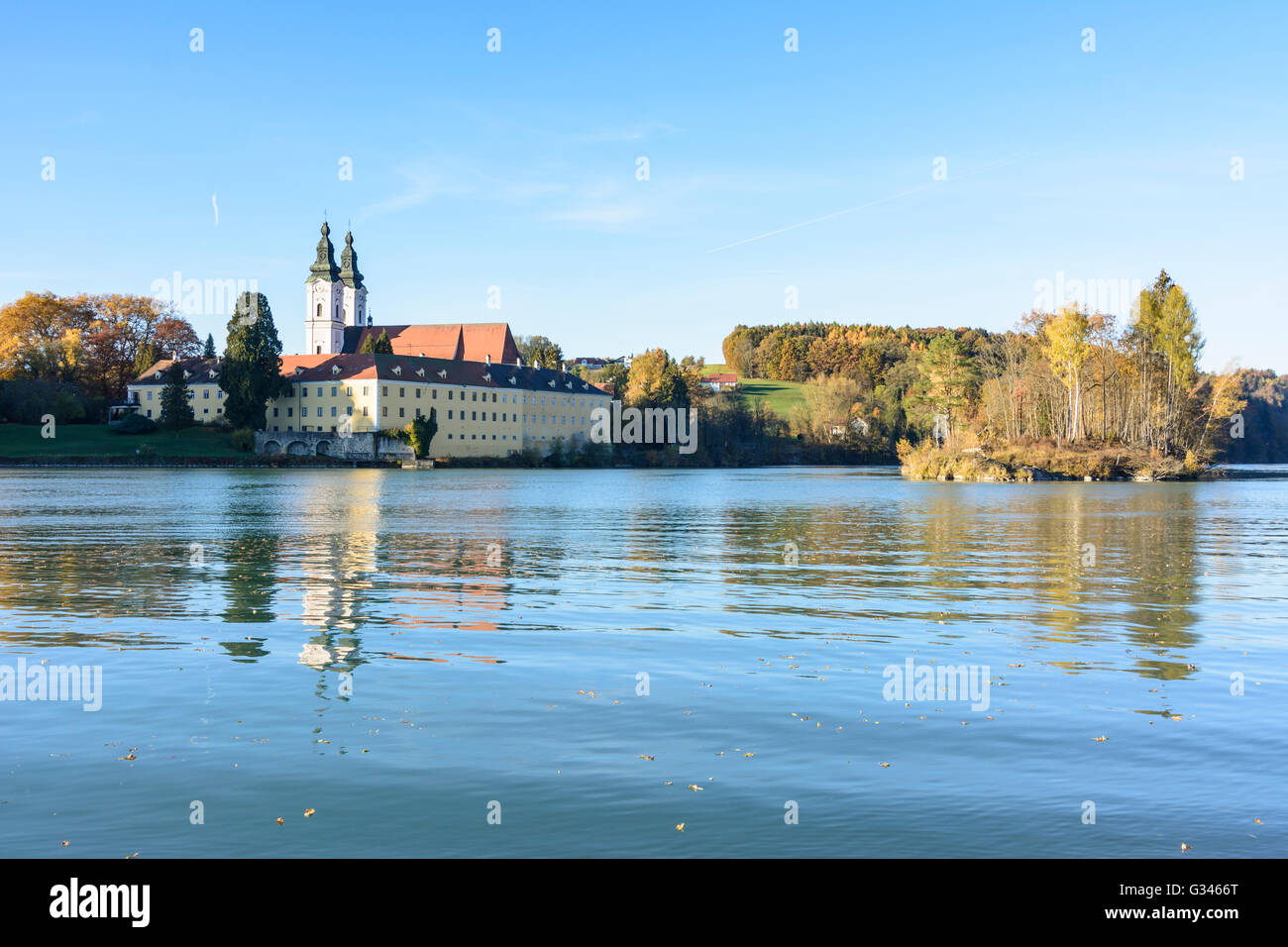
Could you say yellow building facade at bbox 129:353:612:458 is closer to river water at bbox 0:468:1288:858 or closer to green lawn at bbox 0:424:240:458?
green lawn at bbox 0:424:240:458

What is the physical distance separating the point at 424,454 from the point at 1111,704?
122 meters

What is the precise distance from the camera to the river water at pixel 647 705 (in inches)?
310

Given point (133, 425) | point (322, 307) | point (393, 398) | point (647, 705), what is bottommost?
point (647, 705)

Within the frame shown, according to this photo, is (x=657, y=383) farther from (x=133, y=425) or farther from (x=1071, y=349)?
(x=1071, y=349)

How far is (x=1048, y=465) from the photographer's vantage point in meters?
83.9

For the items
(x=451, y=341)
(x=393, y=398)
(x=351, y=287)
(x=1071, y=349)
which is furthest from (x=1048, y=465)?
(x=351, y=287)

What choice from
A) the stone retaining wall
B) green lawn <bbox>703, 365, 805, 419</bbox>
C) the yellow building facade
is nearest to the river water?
the stone retaining wall

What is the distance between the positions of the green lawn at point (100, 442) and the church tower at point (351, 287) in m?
49.3

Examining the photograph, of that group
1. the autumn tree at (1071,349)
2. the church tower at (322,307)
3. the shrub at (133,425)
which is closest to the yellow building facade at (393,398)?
the shrub at (133,425)

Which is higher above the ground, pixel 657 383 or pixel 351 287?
pixel 351 287

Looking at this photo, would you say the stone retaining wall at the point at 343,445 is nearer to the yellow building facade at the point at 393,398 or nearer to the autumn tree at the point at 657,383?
the yellow building facade at the point at 393,398

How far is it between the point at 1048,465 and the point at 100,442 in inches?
3569

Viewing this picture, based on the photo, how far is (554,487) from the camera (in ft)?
252
